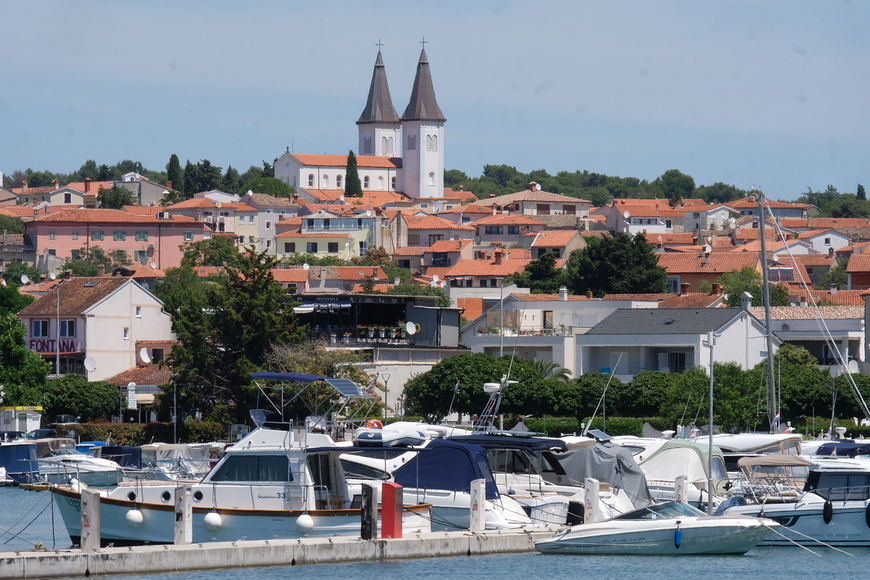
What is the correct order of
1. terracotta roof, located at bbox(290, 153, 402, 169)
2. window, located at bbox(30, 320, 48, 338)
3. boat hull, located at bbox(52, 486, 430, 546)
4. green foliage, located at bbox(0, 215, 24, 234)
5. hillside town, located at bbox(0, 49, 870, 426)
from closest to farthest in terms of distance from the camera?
boat hull, located at bbox(52, 486, 430, 546)
hillside town, located at bbox(0, 49, 870, 426)
window, located at bbox(30, 320, 48, 338)
green foliage, located at bbox(0, 215, 24, 234)
terracotta roof, located at bbox(290, 153, 402, 169)

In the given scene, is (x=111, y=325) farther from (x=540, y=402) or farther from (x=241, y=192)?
(x=241, y=192)

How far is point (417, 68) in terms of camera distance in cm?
19925

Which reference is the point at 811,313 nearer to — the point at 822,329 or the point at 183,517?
the point at 822,329

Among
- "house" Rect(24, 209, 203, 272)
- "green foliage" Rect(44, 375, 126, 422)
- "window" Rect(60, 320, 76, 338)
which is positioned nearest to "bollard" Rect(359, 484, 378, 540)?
"green foliage" Rect(44, 375, 126, 422)

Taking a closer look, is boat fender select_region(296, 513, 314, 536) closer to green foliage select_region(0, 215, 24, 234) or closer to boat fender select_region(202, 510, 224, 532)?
boat fender select_region(202, 510, 224, 532)

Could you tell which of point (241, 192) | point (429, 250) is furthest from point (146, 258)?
point (241, 192)

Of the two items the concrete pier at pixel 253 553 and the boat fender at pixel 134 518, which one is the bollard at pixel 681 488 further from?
the boat fender at pixel 134 518

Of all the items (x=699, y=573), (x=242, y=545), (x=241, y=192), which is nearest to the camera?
(x=242, y=545)

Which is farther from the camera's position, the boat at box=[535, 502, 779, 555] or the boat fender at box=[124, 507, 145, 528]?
the boat fender at box=[124, 507, 145, 528]

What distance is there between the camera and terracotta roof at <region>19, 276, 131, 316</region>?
6662cm

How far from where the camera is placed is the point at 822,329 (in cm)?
6812

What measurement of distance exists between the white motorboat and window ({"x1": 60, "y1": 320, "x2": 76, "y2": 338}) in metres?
38.6

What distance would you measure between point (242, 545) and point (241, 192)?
163m

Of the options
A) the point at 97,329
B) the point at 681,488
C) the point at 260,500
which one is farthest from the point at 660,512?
the point at 97,329
